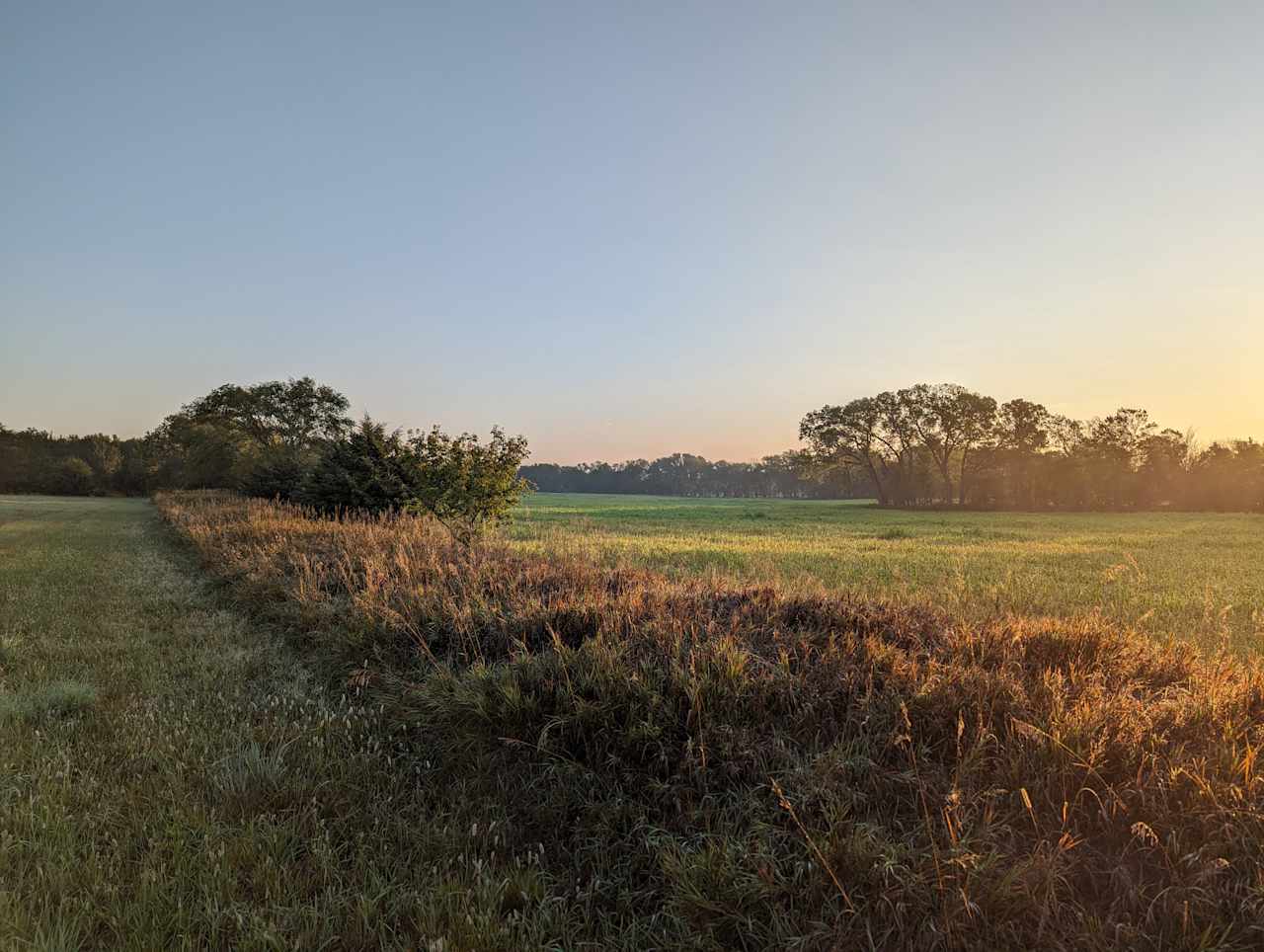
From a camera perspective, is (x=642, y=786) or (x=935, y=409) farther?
(x=935, y=409)

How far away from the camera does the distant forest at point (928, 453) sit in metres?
58.2

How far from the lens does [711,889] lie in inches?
102

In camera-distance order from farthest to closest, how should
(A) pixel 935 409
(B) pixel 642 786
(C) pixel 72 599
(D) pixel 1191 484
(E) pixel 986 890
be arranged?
(A) pixel 935 409 → (D) pixel 1191 484 → (C) pixel 72 599 → (B) pixel 642 786 → (E) pixel 986 890

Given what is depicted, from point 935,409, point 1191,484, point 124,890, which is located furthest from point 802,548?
point 1191,484

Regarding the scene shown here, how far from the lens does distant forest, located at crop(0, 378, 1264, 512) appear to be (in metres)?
58.2

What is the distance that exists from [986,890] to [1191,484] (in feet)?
296

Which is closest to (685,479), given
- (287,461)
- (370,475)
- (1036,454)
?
(1036,454)

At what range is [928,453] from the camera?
8231cm

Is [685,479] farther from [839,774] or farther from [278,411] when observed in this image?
[839,774]

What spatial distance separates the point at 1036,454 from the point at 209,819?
8336cm

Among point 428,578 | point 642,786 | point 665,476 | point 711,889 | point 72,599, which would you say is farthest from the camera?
point 665,476

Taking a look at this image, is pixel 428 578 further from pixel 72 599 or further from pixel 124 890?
pixel 72 599

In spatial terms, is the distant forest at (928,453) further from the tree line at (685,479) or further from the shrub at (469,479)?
the tree line at (685,479)

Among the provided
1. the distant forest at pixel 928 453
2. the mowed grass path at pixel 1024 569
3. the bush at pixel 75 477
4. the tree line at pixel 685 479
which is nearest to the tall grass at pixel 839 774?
the mowed grass path at pixel 1024 569
